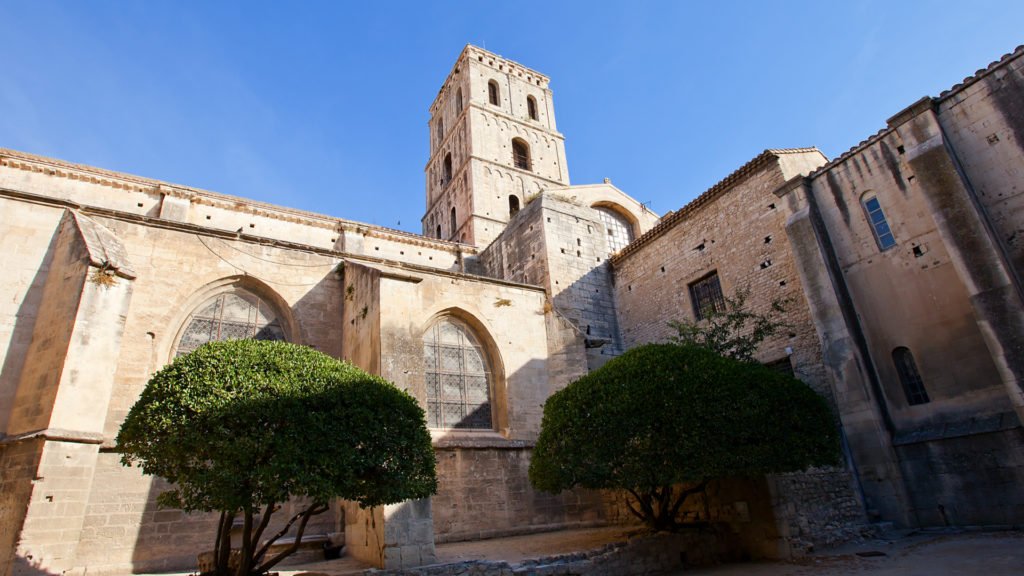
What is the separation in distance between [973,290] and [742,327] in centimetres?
448

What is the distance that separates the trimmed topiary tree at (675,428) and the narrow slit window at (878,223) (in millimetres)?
4228

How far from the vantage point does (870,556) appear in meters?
7.99

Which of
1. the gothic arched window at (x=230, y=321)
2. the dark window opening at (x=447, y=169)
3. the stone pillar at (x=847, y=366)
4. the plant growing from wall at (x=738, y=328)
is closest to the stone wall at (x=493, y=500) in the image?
the plant growing from wall at (x=738, y=328)

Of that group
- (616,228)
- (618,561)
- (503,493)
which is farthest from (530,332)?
(616,228)

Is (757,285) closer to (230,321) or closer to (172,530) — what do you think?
(230,321)

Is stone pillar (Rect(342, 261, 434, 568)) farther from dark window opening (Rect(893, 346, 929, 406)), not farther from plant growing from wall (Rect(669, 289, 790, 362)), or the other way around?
dark window opening (Rect(893, 346, 929, 406))

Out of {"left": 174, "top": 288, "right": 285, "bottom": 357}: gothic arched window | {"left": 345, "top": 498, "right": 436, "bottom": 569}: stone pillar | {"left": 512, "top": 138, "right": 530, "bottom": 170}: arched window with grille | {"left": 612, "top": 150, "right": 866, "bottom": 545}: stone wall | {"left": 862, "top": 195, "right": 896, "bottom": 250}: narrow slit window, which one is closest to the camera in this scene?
{"left": 345, "top": 498, "right": 436, "bottom": 569}: stone pillar

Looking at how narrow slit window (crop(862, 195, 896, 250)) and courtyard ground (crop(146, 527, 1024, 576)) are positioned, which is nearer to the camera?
courtyard ground (crop(146, 527, 1024, 576))

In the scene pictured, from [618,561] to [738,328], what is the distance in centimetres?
708

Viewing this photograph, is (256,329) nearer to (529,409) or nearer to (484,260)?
(529,409)

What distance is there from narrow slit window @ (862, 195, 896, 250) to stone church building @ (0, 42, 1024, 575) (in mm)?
50

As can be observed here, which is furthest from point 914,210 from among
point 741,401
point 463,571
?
point 463,571

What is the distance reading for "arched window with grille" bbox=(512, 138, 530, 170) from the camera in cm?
3073

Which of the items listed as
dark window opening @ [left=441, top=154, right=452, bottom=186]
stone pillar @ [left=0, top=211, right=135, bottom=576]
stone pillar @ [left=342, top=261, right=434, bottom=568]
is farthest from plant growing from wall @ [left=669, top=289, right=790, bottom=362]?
dark window opening @ [left=441, top=154, right=452, bottom=186]
